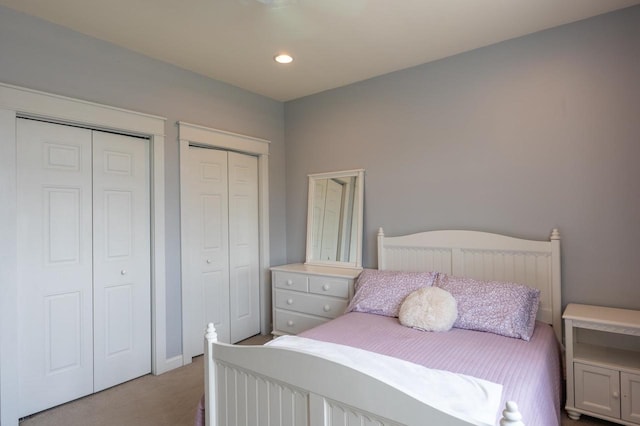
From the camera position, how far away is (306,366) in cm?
125

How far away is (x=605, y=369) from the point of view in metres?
2.04

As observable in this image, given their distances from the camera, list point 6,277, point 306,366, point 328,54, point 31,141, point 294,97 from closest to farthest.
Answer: point 306,366 < point 6,277 < point 31,141 < point 328,54 < point 294,97

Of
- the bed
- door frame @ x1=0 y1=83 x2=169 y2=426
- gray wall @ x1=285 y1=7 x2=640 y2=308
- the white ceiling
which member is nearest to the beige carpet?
door frame @ x1=0 y1=83 x2=169 y2=426

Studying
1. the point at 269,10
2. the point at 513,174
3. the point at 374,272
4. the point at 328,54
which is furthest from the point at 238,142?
the point at 513,174

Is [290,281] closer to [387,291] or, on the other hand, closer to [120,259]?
[387,291]

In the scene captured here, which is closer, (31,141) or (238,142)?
(31,141)

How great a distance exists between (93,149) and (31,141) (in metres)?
0.36

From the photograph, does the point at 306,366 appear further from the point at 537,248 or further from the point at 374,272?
the point at 537,248

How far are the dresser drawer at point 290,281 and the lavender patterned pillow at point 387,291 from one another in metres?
0.71

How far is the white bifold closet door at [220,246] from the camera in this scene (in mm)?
3133

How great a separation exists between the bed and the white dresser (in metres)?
0.53

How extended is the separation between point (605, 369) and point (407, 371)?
152 cm

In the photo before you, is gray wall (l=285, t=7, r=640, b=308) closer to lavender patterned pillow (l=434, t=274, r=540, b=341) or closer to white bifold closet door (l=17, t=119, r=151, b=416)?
lavender patterned pillow (l=434, t=274, r=540, b=341)

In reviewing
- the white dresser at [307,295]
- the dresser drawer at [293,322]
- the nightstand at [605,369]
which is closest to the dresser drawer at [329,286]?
the white dresser at [307,295]
